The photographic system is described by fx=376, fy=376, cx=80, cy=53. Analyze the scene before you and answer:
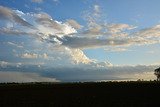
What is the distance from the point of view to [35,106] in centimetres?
4928

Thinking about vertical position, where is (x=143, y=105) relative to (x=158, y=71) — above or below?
below

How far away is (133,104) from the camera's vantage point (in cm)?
4994

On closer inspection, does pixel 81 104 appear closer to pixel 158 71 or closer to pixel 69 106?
pixel 69 106

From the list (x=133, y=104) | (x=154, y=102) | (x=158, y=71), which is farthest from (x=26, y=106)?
(x=158, y=71)

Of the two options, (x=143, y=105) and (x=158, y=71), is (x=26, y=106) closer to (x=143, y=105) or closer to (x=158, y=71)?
(x=143, y=105)

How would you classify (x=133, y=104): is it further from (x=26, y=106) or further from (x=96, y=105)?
(x=26, y=106)

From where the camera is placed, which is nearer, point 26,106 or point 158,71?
point 26,106

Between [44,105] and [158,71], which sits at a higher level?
[158,71]

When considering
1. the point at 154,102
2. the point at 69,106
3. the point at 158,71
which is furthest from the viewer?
the point at 158,71

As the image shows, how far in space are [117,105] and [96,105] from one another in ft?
9.14

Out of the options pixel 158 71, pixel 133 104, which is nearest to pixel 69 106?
pixel 133 104

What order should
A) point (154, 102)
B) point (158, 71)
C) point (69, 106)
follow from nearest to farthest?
point (69, 106) < point (154, 102) < point (158, 71)

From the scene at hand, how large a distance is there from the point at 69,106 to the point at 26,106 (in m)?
5.59

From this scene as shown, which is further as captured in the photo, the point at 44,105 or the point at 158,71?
the point at 158,71
